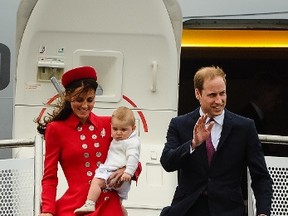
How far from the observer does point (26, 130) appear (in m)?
5.99

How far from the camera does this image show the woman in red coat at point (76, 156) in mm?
3828

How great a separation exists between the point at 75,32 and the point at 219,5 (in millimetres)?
1849

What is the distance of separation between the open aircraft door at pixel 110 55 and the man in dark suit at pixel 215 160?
6.51 feet

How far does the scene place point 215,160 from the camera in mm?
3840

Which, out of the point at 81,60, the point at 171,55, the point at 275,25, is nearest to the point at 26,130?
the point at 81,60

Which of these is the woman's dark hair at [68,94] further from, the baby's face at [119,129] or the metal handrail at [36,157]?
the metal handrail at [36,157]

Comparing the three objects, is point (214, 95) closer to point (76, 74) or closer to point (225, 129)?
point (225, 129)

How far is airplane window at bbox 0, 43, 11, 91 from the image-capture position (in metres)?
7.21

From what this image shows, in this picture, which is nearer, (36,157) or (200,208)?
(200,208)

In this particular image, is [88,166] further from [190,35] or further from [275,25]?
[190,35]

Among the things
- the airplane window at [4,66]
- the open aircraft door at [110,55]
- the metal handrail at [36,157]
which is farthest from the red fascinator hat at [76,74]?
the airplane window at [4,66]

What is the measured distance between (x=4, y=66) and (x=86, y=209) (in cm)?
377

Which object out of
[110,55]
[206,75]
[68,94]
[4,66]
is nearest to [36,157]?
[68,94]

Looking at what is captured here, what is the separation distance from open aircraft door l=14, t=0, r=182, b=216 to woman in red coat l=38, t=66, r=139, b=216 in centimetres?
201
